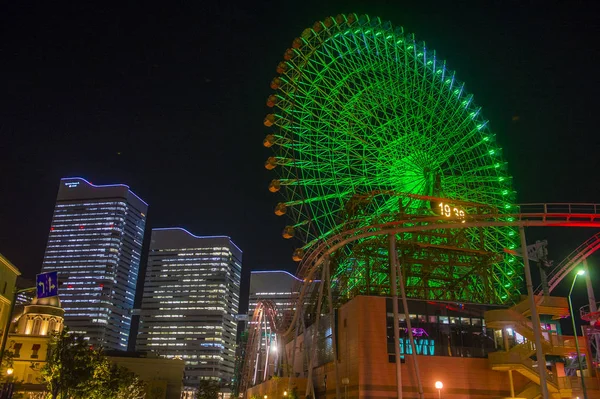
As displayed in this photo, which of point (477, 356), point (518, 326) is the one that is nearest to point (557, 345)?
point (518, 326)

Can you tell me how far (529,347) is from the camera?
3950 cm

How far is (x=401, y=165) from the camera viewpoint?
49750mm

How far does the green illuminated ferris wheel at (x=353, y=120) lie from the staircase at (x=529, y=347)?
11464 mm

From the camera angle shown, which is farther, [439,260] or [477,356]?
[439,260]

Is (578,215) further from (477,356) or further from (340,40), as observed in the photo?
(340,40)

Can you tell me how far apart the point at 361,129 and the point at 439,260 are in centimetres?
1450

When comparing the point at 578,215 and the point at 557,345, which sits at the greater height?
the point at 578,215

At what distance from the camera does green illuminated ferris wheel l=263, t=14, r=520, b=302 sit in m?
48.2

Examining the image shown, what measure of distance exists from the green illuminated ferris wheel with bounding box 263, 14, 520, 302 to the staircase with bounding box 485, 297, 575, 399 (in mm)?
11464

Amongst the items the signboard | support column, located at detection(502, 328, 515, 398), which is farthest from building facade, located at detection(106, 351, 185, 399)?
the signboard

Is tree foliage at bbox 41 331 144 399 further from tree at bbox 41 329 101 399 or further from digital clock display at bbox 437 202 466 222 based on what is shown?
digital clock display at bbox 437 202 466 222

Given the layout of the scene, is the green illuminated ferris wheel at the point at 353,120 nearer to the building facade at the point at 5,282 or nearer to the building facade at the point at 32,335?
the building facade at the point at 5,282

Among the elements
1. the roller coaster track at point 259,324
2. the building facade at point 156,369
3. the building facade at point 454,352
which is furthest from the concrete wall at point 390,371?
the building facade at point 156,369

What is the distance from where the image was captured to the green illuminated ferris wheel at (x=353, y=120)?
158 feet
